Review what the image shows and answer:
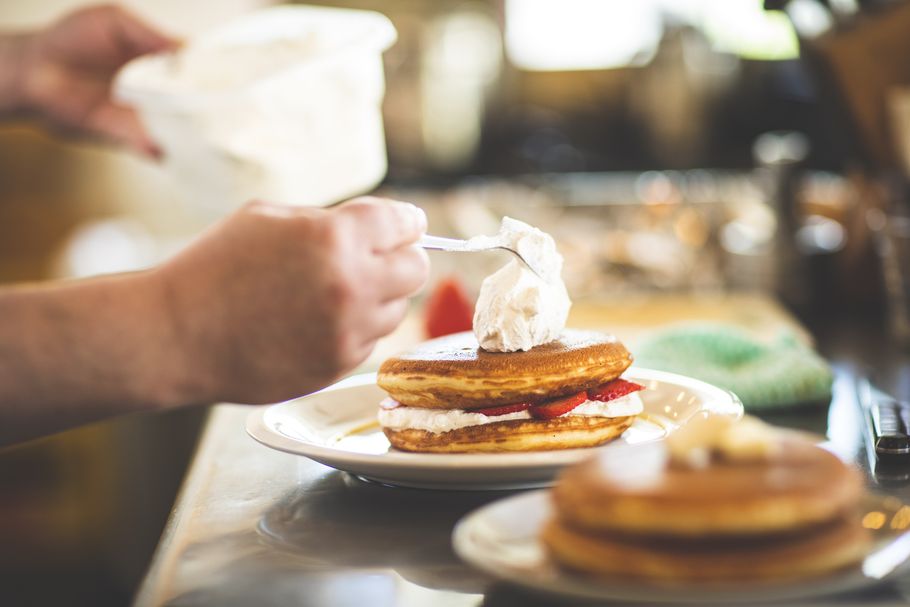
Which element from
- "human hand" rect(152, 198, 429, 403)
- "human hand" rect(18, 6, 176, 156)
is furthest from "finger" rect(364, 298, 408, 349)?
"human hand" rect(18, 6, 176, 156)

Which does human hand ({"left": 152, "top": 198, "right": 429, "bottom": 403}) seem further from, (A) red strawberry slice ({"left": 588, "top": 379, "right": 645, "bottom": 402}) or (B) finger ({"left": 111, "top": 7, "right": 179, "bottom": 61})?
(B) finger ({"left": 111, "top": 7, "right": 179, "bottom": 61})

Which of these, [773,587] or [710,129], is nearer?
[773,587]

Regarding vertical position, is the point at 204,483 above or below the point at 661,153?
above

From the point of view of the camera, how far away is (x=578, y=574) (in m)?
0.57

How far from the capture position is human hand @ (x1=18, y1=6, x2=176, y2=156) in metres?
1.76

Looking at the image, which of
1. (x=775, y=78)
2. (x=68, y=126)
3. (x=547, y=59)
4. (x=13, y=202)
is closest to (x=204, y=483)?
(x=68, y=126)

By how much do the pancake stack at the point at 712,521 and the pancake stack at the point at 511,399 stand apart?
0.93ft

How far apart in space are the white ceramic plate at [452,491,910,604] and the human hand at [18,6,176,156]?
1.26 meters

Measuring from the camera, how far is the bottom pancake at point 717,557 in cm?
54

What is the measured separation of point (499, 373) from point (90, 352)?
0.31 m

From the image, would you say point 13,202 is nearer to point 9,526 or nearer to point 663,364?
point 9,526

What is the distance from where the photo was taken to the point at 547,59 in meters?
5.54

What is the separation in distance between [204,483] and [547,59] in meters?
4.84

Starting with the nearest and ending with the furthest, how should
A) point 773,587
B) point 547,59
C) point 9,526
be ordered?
point 773,587 < point 9,526 < point 547,59
